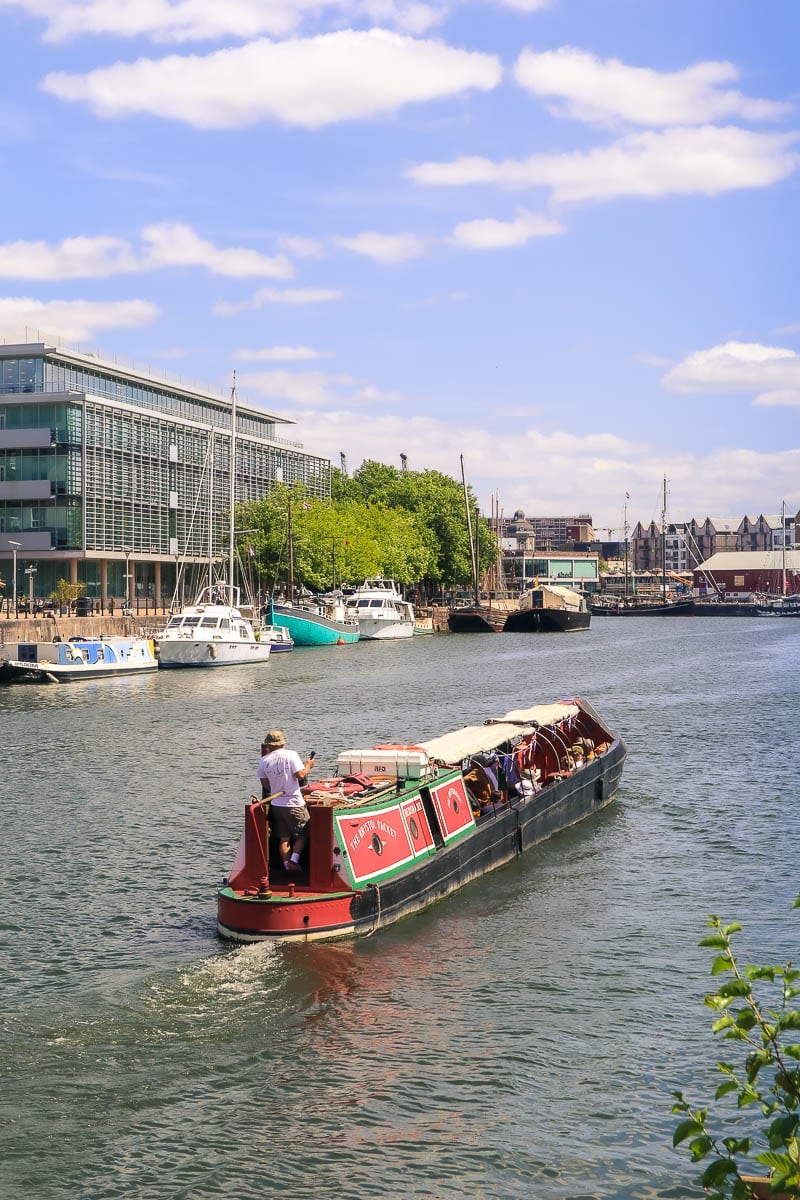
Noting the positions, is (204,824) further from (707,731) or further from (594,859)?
(707,731)

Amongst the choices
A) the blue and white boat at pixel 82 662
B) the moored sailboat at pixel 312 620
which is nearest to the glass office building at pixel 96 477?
the moored sailboat at pixel 312 620

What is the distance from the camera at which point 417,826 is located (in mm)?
21078

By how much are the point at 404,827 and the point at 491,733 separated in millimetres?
7146

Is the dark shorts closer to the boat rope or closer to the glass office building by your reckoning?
the boat rope

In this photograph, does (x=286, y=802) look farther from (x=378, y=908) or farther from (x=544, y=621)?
(x=544, y=621)

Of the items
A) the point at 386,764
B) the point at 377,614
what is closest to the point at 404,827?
the point at 386,764

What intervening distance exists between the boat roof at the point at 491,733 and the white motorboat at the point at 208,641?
46103 millimetres

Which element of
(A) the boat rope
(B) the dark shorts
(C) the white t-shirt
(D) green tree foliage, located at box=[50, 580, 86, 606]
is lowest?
(A) the boat rope

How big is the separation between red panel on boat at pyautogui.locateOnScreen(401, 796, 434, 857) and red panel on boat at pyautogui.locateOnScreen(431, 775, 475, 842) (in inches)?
18.5

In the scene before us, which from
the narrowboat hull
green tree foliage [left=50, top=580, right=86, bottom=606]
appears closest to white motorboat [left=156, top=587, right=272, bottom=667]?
green tree foliage [left=50, top=580, right=86, bottom=606]

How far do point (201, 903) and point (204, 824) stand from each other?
270 inches

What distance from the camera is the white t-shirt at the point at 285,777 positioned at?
1881cm

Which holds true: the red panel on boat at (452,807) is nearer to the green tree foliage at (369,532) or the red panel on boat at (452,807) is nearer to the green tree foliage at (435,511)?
the green tree foliage at (369,532)

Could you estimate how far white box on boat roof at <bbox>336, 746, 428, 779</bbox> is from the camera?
73.5 feet
